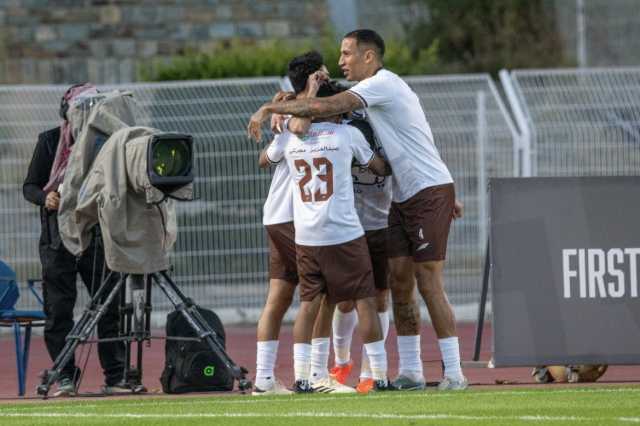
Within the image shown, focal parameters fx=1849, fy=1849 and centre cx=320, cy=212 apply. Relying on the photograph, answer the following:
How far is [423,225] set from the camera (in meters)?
11.0

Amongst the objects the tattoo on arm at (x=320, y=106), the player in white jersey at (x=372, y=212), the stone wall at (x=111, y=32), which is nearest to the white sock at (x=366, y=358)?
the player in white jersey at (x=372, y=212)

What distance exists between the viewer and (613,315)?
11.4m

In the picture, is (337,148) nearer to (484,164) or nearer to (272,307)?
(272,307)

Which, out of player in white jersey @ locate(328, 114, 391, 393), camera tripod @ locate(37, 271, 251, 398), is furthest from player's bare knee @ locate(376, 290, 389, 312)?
camera tripod @ locate(37, 271, 251, 398)

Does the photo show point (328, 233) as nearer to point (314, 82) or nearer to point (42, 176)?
point (314, 82)

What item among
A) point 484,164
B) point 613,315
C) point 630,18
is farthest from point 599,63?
point 613,315

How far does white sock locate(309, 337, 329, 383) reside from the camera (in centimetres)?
1105

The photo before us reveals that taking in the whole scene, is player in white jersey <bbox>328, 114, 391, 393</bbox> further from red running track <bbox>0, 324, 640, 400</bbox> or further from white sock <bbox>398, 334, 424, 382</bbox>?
red running track <bbox>0, 324, 640, 400</bbox>

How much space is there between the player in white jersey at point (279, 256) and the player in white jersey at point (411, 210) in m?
0.33

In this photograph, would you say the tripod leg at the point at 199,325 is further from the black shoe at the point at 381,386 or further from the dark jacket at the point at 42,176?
the dark jacket at the point at 42,176

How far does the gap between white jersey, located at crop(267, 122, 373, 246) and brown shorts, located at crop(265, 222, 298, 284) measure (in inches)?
10.2

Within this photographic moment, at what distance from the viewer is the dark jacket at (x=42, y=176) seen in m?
12.3

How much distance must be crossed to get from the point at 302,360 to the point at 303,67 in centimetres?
→ 176

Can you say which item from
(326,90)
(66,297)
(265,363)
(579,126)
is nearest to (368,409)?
(265,363)
